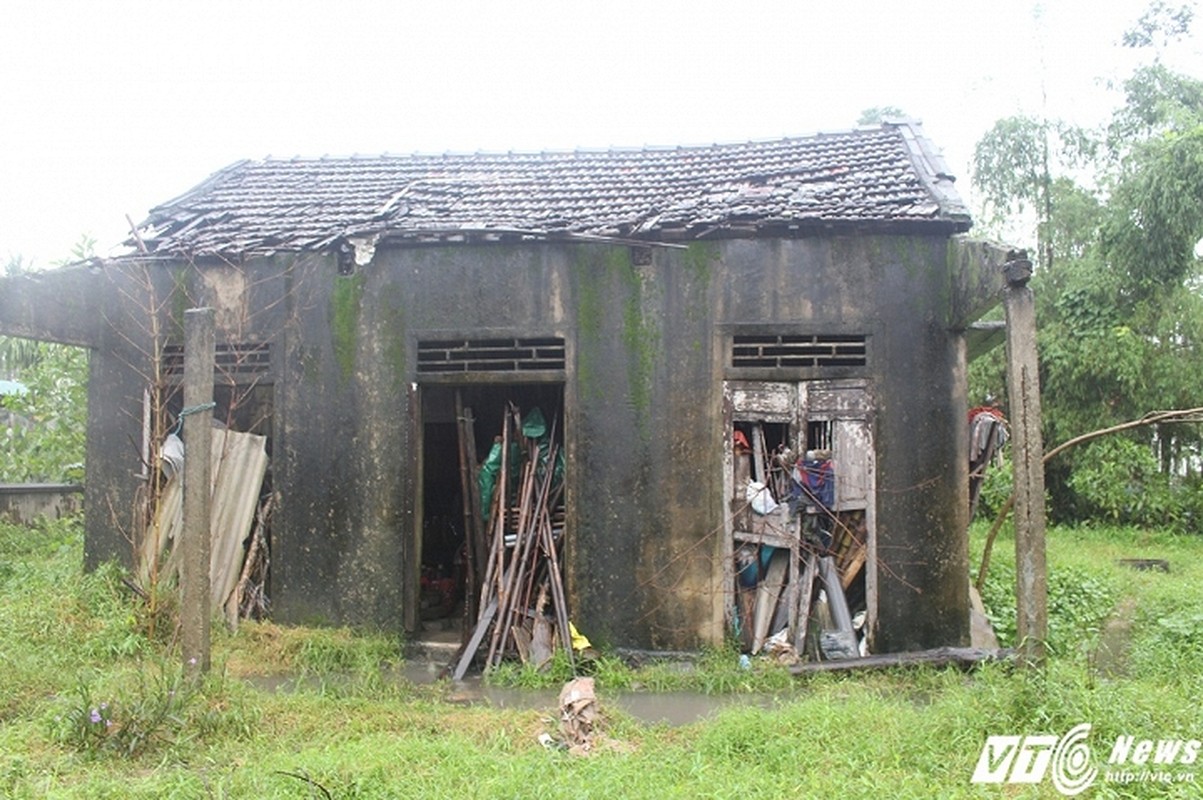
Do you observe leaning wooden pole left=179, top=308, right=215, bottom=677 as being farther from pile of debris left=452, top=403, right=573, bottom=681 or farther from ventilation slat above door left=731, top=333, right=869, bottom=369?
ventilation slat above door left=731, top=333, right=869, bottom=369

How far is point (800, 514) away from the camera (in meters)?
7.71

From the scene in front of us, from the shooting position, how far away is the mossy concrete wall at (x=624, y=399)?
7.51 m

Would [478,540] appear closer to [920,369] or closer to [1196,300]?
[920,369]

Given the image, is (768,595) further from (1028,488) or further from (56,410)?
(56,410)

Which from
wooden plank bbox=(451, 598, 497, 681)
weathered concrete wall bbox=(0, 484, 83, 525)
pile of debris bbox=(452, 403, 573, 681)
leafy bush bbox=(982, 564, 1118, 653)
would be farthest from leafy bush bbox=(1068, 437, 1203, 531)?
weathered concrete wall bbox=(0, 484, 83, 525)

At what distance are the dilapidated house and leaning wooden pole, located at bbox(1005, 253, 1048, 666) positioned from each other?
56.6 inches

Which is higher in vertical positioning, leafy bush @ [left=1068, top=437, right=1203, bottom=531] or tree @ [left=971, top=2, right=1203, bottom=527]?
tree @ [left=971, top=2, right=1203, bottom=527]

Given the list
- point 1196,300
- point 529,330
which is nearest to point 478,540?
point 529,330

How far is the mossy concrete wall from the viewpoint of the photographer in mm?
7508

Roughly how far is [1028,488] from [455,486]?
23.4ft

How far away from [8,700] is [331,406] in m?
3.31

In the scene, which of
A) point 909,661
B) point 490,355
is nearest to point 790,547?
point 909,661

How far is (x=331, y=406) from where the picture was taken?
26.7 ft

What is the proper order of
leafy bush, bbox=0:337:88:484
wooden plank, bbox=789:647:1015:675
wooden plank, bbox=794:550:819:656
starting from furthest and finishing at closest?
1. leafy bush, bbox=0:337:88:484
2. wooden plank, bbox=794:550:819:656
3. wooden plank, bbox=789:647:1015:675
